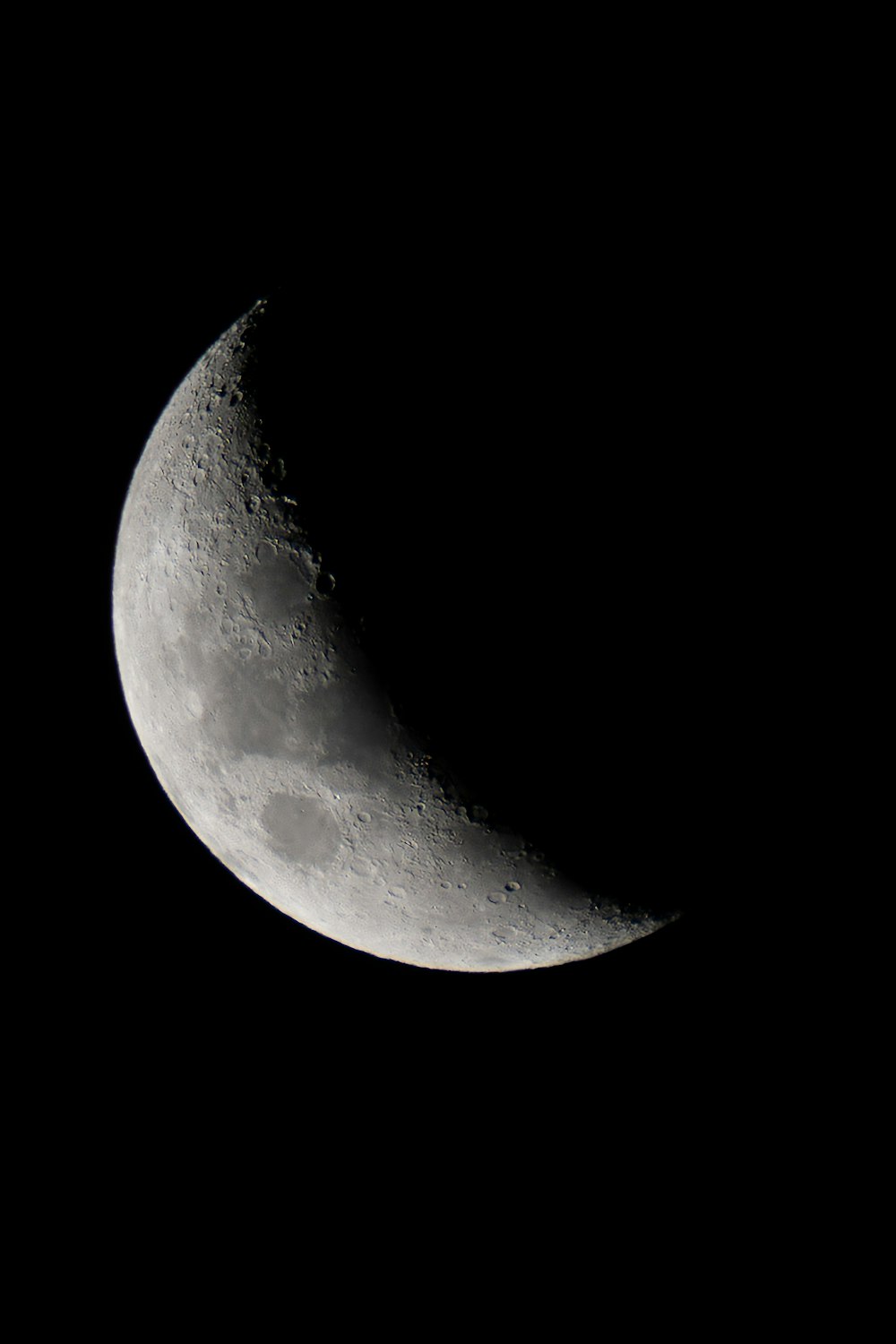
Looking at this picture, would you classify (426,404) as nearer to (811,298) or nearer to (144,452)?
(811,298)

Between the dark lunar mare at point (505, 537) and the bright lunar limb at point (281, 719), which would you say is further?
the bright lunar limb at point (281, 719)

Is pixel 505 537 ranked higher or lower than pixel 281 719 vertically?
higher

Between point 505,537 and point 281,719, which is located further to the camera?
point 281,719

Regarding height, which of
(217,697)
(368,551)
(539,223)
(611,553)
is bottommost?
(217,697)

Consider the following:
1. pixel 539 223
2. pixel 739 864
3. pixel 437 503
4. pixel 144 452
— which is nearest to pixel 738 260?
pixel 539 223
